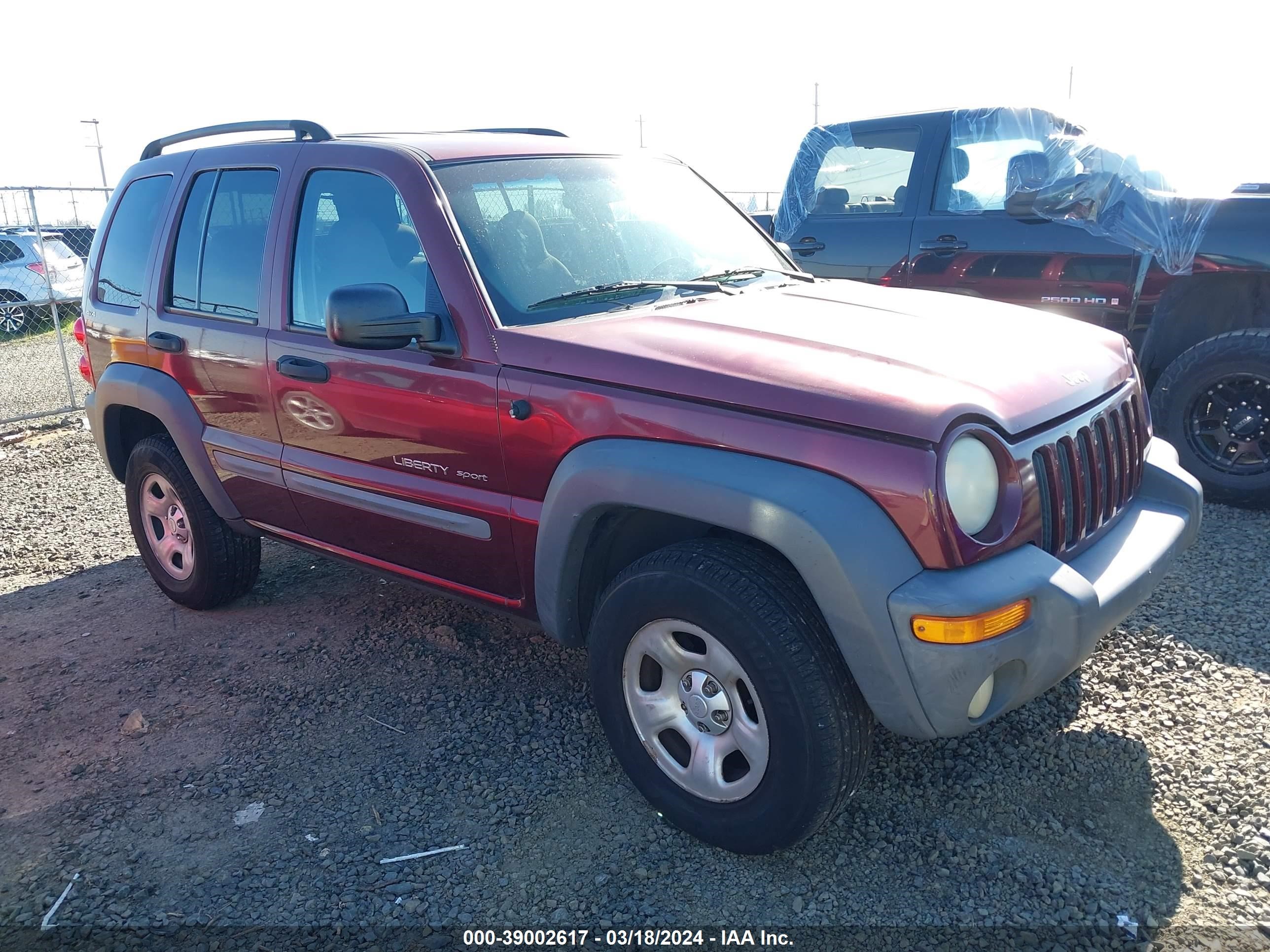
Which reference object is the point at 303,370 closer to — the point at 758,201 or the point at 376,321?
the point at 376,321

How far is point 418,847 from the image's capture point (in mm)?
2875

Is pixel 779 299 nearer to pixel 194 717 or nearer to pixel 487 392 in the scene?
pixel 487 392

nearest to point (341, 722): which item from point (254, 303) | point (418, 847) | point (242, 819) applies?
point (242, 819)

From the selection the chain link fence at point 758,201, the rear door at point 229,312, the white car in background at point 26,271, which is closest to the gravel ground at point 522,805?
the rear door at point 229,312

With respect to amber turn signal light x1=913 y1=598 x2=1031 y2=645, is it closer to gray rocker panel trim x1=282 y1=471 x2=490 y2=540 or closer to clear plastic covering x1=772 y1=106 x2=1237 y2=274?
gray rocker panel trim x1=282 y1=471 x2=490 y2=540

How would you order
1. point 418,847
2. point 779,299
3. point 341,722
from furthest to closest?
point 341,722 < point 779,299 < point 418,847

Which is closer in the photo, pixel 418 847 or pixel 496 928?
pixel 496 928

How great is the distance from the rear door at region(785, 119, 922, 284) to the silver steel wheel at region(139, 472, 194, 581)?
3831mm

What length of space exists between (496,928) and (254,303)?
2426 mm

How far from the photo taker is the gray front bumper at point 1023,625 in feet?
7.48

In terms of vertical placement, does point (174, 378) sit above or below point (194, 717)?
above

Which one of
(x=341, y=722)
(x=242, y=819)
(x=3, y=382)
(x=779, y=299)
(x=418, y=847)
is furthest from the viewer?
(x=3, y=382)

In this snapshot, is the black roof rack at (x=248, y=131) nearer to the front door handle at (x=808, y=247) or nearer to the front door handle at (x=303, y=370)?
the front door handle at (x=303, y=370)

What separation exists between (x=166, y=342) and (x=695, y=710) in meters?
2.81
